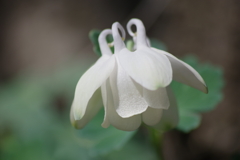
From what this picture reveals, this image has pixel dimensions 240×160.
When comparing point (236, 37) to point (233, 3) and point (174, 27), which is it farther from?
point (174, 27)

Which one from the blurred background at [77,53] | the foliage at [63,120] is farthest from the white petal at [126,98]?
the blurred background at [77,53]

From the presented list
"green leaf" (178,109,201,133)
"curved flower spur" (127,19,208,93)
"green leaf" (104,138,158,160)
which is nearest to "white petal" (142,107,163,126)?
"curved flower spur" (127,19,208,93)

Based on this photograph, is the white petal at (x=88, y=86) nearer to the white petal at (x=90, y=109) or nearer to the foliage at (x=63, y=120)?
the white petal at (x=90, y=109)

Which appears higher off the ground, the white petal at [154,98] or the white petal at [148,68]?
the white petal at [148,68]

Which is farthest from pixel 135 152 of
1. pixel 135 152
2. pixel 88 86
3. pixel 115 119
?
pixel 88 86

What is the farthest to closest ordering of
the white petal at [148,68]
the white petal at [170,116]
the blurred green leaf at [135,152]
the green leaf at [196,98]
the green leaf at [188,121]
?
the blurred green leaf at [135,152]
the green leaf at [196,98]
the green leaf at [188,121]
the white petal at [170,116]
the white petal at [148,68]

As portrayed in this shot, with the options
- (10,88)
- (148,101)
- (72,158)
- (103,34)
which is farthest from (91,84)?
(10,88)

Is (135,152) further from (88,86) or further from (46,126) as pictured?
(88,86)

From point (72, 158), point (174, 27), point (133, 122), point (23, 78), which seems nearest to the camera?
point (133, 122)
